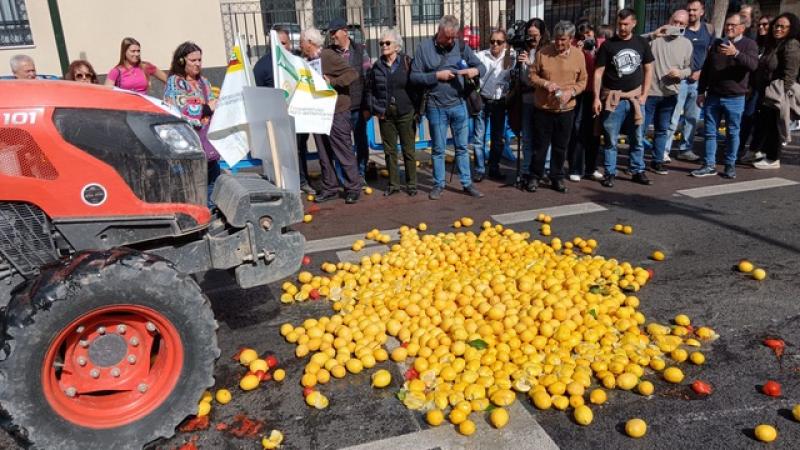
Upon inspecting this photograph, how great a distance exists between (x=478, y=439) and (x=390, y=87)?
5207 mm

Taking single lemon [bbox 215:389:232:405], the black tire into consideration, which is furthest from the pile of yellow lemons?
the black tire

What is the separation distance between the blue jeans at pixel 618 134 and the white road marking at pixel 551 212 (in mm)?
1093

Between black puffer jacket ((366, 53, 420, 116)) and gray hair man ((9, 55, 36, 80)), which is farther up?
gray hair man ((9, 55, 36, 80))

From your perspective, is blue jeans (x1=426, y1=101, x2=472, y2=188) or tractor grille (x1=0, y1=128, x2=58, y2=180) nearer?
tractor grille (x1=0, y1=128, x2=58, y2=180)

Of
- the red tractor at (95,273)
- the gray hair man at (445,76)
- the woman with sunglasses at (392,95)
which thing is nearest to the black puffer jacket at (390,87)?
the woman with sunglasses at (392,95)

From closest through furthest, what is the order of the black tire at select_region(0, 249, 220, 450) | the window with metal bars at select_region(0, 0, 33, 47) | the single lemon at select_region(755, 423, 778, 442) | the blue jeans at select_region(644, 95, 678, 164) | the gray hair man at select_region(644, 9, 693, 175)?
the black tire at select_region(0, 249, 220, 450) → the single lemon at select_region(755, 423, 778, 442) → the gray hair man at select_region(644, 9, 693, 175) → the blue jeans at select_region(644, 95, 678, 164) → the window with metal bars at select_region(0, 0, 33, 47)

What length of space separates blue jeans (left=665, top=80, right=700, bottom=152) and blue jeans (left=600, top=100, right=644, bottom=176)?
0.96m

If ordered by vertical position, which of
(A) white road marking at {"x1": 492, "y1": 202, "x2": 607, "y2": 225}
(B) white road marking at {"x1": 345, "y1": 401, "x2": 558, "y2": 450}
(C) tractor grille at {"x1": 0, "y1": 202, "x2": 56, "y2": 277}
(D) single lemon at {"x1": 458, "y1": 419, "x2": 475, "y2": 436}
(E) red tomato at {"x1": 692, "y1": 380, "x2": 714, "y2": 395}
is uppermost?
(C) tractor grille at {"x1": 0, "y1": 202, "x2": 56, "y2": 277}

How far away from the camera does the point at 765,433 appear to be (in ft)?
9.60

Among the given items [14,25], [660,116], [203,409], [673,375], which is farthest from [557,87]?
[14,25]

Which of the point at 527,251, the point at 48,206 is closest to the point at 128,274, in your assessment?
the point at 48,206

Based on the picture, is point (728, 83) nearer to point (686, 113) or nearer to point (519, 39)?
point (686, 113)

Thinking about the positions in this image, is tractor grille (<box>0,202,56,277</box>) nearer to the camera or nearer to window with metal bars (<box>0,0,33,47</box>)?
the camera

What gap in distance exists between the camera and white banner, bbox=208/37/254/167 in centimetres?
522
